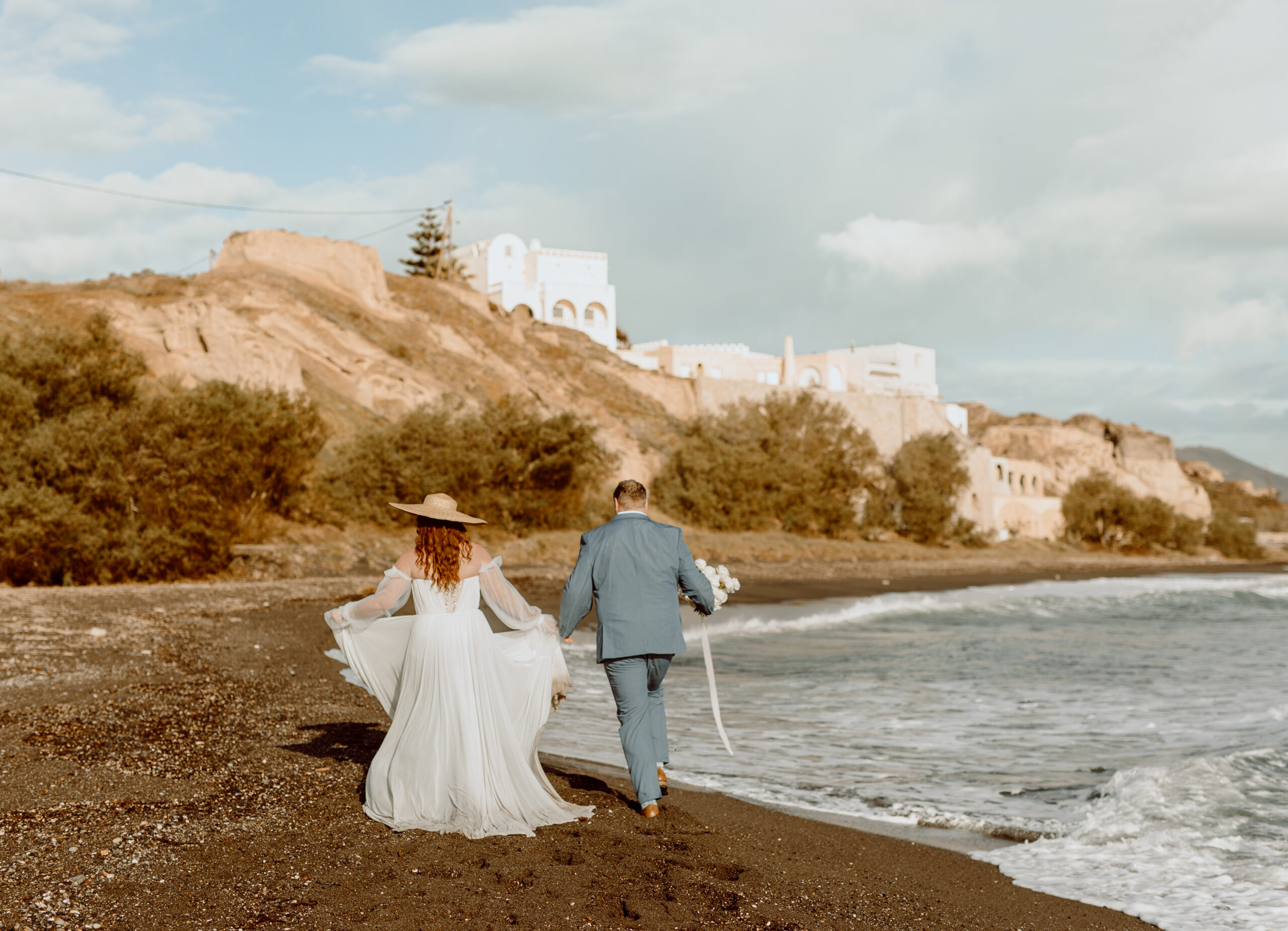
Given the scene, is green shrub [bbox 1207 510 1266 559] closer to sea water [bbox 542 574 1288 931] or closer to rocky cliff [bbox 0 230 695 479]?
rocky cliff [bbox 0 230 695 479]

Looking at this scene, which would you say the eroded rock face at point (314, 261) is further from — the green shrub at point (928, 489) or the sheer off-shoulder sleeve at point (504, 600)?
the sheer off-shoulder sleeve at point (504, 600)

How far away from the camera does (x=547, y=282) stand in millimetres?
65875

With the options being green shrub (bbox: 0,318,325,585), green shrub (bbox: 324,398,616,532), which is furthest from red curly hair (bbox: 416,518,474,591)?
green shrub (bbox: 324,398,616,532)

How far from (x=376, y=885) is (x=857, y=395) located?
59037 millimetres

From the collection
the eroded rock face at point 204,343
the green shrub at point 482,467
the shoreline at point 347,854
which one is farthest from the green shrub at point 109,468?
the shoreline at point 347,854

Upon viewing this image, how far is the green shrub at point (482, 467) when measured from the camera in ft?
94.5

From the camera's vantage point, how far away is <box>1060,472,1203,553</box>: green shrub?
221 ft

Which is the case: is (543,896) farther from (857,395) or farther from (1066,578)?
(857,395)

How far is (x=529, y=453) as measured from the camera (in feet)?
107

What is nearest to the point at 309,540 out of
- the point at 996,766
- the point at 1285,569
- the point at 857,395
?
the point at 996,766

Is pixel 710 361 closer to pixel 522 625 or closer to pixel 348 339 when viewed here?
pixel 348 339

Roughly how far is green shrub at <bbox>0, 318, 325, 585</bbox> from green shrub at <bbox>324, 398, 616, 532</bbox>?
6.12m

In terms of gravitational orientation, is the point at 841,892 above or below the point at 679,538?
below

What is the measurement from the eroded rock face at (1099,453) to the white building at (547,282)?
32.9m
